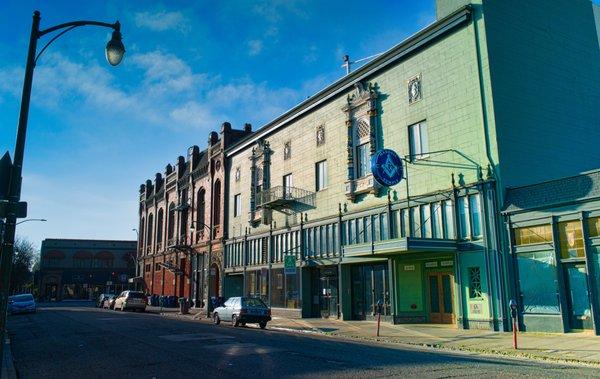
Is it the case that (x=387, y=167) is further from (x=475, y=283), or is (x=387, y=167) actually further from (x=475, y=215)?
(x=475, y=283)

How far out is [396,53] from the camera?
27656 mm

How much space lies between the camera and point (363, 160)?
29828mm

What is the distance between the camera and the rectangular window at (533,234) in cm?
2009

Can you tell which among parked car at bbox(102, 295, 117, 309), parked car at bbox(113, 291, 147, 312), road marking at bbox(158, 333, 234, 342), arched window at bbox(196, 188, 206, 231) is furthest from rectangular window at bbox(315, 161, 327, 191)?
parked car at bbox(102, 295, 117, 309)

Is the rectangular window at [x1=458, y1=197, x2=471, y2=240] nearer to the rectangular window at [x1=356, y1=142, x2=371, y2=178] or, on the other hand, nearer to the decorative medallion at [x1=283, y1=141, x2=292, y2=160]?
the rectangular window at [x1=356, y1=142, x2=371, y2=178]

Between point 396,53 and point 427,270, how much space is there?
11467mm

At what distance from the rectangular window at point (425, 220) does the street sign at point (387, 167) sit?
1.86 metres

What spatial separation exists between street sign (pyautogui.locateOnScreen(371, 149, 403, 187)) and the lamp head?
15.4 meters

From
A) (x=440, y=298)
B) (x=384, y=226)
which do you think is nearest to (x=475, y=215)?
(x=440, y=298)

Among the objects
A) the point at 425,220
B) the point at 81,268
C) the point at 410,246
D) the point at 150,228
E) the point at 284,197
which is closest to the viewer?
the point at 410,246

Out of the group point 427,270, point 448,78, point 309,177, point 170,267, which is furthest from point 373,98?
point 170,267

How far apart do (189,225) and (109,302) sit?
11.1 metres

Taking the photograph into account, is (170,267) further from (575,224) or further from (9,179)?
(9,179)

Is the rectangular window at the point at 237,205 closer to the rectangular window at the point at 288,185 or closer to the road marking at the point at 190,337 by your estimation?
the rectangular window at the point at 288,185
